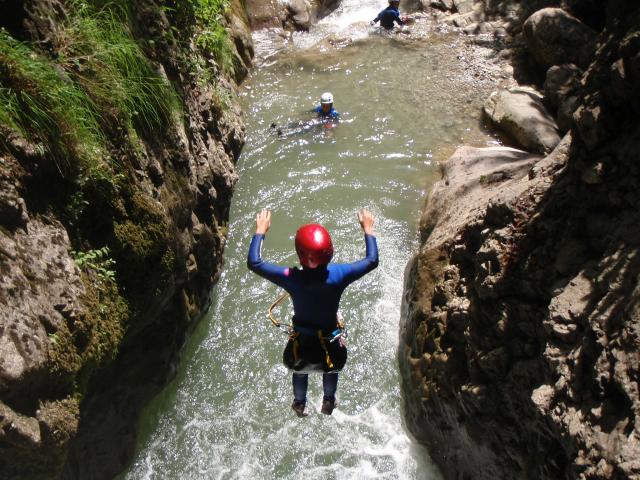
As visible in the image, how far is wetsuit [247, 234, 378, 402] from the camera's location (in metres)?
3.45

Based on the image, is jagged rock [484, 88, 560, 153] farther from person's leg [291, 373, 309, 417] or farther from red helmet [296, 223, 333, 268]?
red helmet [296, 223, 333, 268]

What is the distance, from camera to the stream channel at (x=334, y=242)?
4992 mm

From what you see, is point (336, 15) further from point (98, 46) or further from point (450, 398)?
point (450, 398)

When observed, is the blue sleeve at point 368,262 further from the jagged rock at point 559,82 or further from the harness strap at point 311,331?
the jagged rock at point 559,82

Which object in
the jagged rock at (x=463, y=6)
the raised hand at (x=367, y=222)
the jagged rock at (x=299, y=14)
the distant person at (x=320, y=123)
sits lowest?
the distant person at (x=320, y=123)

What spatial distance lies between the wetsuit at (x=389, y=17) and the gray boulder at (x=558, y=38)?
341 cm

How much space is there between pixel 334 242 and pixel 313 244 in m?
3.64

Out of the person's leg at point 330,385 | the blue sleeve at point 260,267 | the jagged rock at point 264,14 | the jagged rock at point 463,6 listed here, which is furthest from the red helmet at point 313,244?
the jagged rock at point 463,6

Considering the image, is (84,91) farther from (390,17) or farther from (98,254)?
(390,17)

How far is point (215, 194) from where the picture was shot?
600 centimetres

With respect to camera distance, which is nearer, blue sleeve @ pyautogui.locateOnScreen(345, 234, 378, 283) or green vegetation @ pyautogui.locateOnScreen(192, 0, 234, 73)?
blue sleeve @ pyautogui.locateOnScreen(345, 234, 378, 283)

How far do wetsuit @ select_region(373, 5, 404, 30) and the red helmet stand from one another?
33.1ft

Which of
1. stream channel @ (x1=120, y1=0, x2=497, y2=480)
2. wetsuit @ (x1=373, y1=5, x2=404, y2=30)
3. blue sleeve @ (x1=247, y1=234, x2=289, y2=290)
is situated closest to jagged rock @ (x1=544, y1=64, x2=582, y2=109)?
stream channel @ (x1=120, y1=0, x2=497, y2=480)

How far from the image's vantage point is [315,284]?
11.5ft
